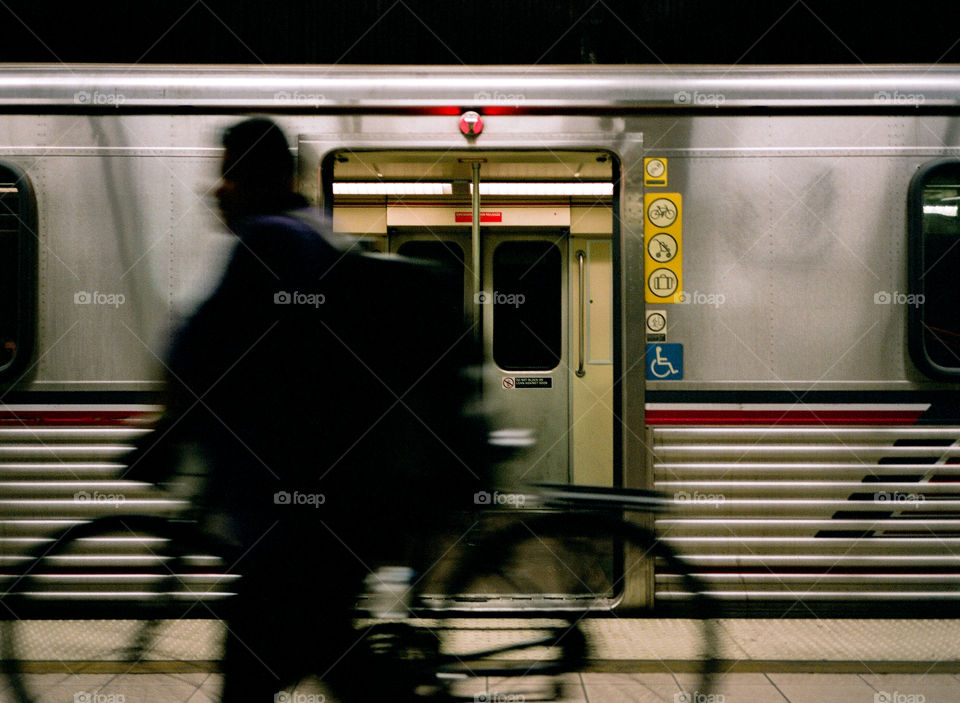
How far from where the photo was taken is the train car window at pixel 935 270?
3379 millimetres

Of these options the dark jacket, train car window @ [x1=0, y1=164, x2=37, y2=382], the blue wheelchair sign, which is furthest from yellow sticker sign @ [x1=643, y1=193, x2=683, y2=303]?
train car window @ [x1=0, y1=164, x2=37, y2=382]

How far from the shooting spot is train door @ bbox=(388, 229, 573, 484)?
18.1 ft

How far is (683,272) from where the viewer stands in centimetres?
343

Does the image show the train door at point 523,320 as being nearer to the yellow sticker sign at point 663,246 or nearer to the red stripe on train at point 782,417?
the yellow sticker sign at point 663,246

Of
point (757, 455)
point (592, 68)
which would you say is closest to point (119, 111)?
point (592, 68)

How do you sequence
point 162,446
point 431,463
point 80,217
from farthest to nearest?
point 80,217
point 431,463
point 162,446

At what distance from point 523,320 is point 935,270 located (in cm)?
283

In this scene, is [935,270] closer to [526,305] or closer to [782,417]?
[782,417]

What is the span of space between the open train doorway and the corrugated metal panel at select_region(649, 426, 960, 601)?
2329 mm

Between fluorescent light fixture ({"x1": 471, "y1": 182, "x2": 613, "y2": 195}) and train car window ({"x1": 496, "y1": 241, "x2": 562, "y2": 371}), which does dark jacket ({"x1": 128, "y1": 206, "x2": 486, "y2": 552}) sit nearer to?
train car window ({"x1": 496, "y1": 241, "x2": 562, "y2": 371})

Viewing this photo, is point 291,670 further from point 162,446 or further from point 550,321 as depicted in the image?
point 550,321

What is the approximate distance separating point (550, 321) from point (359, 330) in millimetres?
3077

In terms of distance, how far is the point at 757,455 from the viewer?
3.40 m
